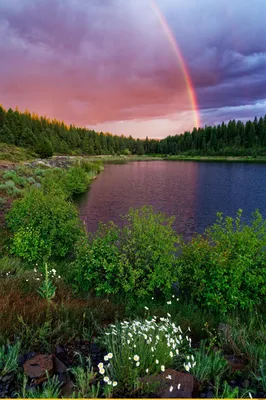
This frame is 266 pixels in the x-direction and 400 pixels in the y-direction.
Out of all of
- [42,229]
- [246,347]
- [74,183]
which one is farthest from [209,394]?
[74,183]

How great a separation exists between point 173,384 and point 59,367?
137 centimetres

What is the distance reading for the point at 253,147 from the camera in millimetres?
130375

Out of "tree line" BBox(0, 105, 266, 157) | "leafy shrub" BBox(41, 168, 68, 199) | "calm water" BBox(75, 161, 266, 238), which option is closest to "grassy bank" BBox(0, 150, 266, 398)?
"leafy shrub" BBox(41, 168, 68, 199)

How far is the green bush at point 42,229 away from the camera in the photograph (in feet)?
31.8

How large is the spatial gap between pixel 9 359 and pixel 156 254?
457cm

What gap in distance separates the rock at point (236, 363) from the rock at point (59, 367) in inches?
86.1

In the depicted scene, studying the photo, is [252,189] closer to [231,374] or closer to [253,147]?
[231,374]

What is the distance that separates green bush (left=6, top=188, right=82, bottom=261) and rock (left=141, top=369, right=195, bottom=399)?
745 centimetres

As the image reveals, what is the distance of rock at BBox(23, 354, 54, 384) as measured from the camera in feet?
9.36

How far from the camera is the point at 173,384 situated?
9.45ft

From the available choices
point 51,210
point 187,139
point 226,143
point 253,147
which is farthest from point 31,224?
point 187,139

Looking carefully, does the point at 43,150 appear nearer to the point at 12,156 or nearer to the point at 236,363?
the point at 12,156

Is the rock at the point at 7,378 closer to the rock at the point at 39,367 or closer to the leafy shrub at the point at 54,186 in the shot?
the rock at the point at 39,367

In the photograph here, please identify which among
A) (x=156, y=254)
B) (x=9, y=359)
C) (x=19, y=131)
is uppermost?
(x=19, y=131)
